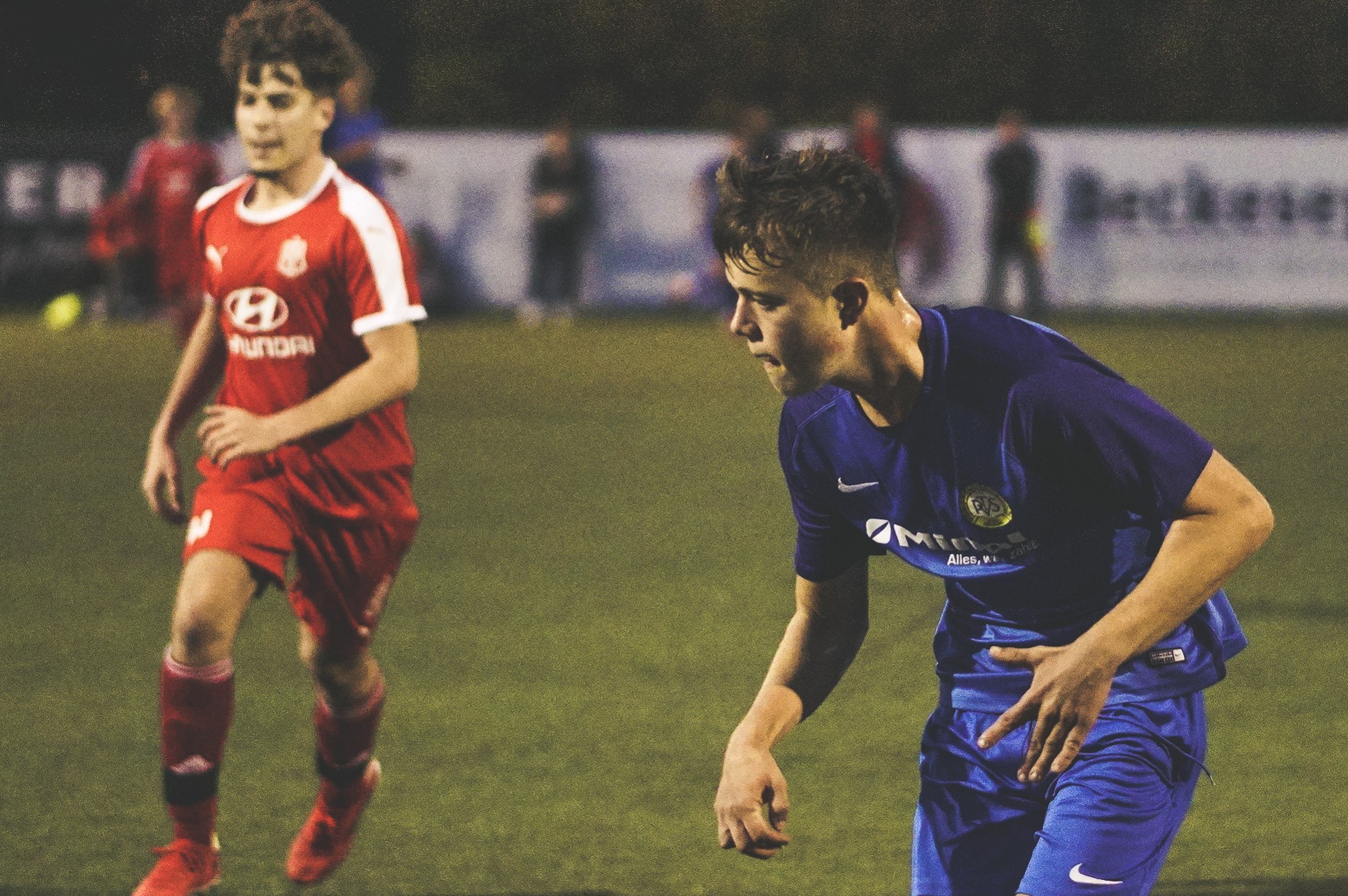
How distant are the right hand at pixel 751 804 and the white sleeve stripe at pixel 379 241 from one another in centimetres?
189

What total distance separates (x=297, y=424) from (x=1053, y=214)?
54.1 ft

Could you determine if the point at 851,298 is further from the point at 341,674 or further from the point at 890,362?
the point at 341,674

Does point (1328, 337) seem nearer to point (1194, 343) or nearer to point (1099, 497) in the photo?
point (1194, 343)

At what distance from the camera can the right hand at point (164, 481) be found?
4715mm

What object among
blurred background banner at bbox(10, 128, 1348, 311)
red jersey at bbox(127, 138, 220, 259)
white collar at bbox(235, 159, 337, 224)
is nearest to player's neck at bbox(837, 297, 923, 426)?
white collar at bbox(235, 159, 337, 224)

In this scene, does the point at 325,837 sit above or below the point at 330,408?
below

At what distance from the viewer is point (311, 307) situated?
460cm

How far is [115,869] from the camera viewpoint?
464 centimetres

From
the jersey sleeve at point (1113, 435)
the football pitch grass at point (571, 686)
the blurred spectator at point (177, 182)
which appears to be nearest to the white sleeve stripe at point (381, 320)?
the football pitch grass at point (571, 686)

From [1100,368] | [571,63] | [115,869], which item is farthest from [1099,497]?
[571,63]

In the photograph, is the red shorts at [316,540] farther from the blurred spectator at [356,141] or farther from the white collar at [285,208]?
the blurred spectator at [356,141]

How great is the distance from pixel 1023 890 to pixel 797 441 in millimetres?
784

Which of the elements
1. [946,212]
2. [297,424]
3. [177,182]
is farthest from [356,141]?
[946,212]

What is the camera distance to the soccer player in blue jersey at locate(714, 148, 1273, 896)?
2836 mm
